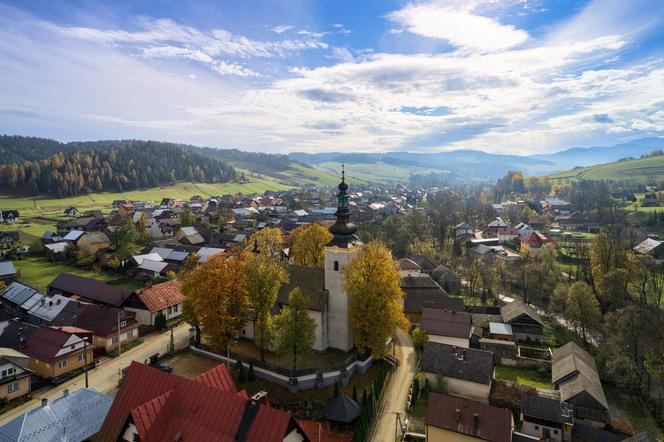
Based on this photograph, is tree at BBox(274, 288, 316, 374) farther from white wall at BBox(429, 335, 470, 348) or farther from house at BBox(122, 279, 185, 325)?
house at BBox(122, 279, 185, 325)

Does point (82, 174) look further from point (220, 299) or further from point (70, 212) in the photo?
point (220, 299)

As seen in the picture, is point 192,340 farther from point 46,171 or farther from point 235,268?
point 46,171

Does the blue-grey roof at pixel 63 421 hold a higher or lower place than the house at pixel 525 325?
higher

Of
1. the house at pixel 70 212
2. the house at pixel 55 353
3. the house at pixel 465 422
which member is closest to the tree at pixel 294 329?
the house at pixel 465 422

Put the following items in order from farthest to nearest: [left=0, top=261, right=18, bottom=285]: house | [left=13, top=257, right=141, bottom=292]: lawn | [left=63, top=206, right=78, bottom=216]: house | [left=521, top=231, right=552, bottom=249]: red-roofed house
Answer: [left=63, top=206, right=78, bottom=216]: house, [left=521, top=231, right=552, bottom=249]: red-roofed house, [left=13, top=257, right=141, bottom=292]: lawn, [left=0, top=261, right=18, bottom=285]: house

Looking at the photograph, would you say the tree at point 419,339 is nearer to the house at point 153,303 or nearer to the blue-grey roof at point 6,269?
the house at point 153,303

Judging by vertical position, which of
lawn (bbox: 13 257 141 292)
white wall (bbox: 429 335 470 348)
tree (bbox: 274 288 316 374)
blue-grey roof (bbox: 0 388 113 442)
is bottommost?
lawn (bbox: 13 257 141 292)

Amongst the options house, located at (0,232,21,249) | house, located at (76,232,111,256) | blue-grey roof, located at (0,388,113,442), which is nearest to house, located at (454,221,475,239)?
house, located at (76,232,111,256)
